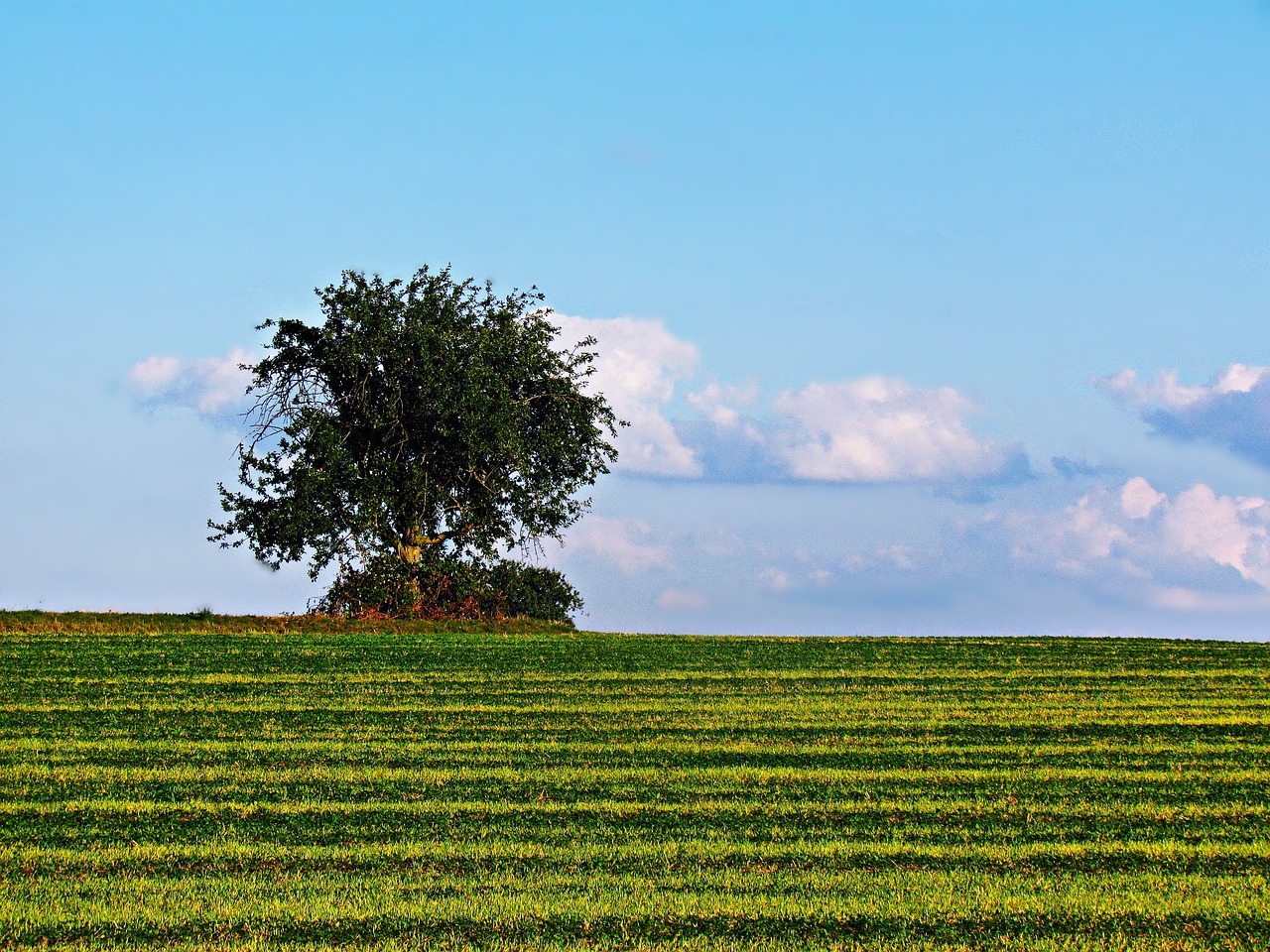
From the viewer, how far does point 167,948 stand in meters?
7.59

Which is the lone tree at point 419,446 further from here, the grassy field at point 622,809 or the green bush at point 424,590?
the grassy field at point 622,809

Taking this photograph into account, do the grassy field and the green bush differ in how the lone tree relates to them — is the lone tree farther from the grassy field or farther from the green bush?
the grassy field

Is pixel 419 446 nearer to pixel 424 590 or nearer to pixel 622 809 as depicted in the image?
pixel 424 590

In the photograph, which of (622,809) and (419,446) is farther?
(419,446)

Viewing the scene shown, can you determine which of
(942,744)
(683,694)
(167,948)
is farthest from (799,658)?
(167,948)

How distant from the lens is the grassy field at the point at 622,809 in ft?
26.6

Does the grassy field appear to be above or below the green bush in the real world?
below

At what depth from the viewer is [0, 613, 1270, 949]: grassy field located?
811 cm

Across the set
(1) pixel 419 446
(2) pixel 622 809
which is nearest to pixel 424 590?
(1) pixel 419 446

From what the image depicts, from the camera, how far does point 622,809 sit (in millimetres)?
10883

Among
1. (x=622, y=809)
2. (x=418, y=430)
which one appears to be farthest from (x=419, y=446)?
(x=622, y=809)

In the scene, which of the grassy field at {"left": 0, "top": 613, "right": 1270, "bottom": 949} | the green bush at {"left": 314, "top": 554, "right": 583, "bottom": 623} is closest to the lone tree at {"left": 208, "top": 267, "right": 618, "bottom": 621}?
the green bush at {"left": 314, "top": 554, "right": 583, "bottom": 623}

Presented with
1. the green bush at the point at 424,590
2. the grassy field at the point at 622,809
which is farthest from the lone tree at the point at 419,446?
the grassy field at the point at 622,809

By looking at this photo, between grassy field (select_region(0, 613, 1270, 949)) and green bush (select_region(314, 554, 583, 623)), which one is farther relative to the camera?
green bush (select_region(314, 554, 583, 623))
